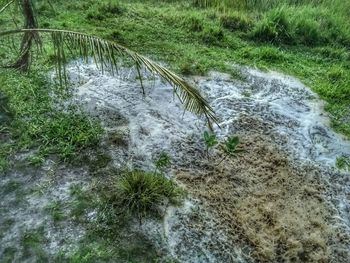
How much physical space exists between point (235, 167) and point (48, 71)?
2992 millimetres

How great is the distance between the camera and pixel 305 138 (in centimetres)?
536

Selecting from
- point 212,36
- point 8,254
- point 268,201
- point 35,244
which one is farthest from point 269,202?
point 212,36

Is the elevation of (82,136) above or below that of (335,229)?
above

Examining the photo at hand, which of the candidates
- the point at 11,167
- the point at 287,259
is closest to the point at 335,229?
the point at 287,259

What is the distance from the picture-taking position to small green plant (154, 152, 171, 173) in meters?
4.39

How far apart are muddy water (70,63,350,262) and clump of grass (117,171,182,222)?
14 centimetres

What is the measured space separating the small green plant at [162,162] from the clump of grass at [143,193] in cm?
20

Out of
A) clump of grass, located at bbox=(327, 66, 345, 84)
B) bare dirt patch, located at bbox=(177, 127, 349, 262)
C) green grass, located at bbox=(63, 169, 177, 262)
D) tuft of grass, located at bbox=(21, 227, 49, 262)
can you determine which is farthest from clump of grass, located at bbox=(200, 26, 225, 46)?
tuft of grass, located at bbox=(21, 227, 49, 262)

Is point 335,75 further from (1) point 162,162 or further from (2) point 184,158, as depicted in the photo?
(1) point 162,162

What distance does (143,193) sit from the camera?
4.06 meters

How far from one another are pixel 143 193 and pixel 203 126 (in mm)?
1581

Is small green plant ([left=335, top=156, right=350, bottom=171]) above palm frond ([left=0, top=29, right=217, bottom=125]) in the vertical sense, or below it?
below

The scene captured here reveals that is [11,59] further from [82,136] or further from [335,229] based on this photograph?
[335,229]

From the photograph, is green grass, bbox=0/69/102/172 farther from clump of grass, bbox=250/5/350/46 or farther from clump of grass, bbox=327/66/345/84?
clump of grass, bbox=250/5/350/46
